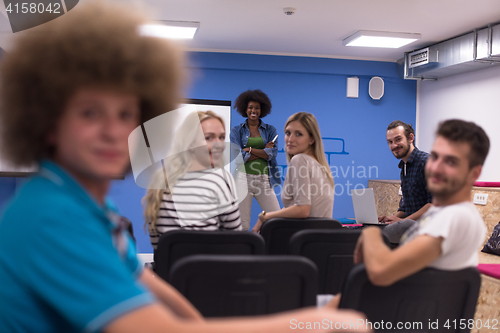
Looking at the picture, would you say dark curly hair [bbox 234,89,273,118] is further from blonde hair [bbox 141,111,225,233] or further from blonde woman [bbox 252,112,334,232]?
A: blonde hair [bbox 141,111,225,233]

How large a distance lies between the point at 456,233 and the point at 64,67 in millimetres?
1047

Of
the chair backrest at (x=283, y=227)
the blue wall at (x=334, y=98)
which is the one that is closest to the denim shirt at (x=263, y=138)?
the blue wall at (x=334, y=98)

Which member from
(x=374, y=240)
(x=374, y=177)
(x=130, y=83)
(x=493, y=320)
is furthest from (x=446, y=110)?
(x=130, y=83)

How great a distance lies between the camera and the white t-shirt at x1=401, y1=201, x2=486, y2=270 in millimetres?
1089

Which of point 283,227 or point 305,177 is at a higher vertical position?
point 305,177

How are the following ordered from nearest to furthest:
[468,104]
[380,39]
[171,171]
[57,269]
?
[57,269], [171,171], [380,39], [468,104]

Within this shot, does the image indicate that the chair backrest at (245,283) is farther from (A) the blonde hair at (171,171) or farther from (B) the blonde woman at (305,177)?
(B) the blonde woman at (305,177)

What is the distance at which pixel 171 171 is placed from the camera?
1908mm

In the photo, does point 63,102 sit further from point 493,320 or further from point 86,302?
point 493,320

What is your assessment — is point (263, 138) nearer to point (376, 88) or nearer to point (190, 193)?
point (376, 88)

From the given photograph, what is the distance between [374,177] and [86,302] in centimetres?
601

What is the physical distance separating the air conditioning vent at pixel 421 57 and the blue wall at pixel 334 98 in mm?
607

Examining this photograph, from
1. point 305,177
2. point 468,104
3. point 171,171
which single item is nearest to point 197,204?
point 171,171

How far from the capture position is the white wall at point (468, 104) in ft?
15.8
